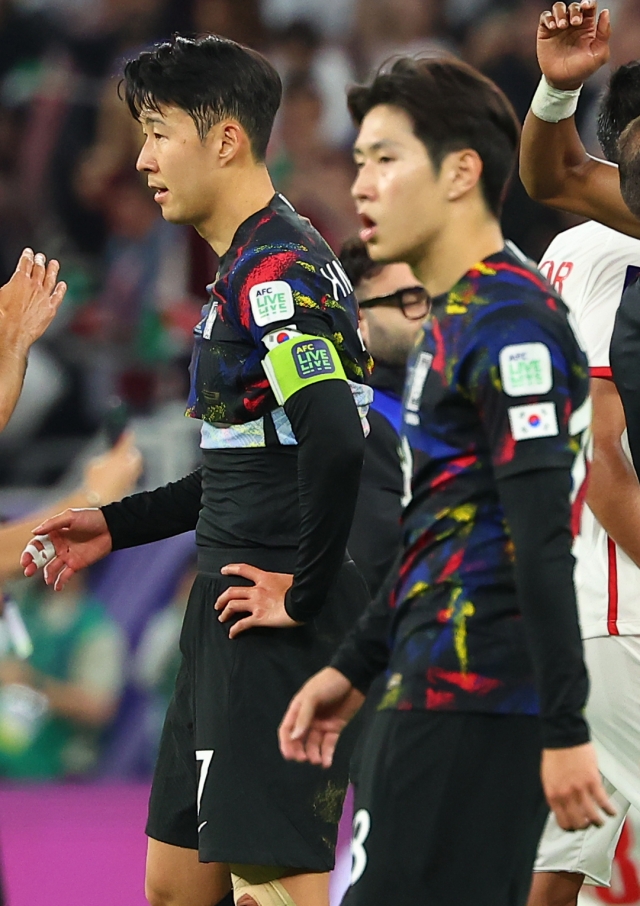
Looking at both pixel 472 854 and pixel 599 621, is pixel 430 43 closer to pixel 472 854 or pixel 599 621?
pixel 599 621

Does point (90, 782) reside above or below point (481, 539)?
below

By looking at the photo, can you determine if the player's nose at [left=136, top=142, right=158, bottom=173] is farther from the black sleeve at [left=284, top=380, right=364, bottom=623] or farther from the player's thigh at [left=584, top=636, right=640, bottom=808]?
the player's thigh at [left=584, top=636, right=640, bottom=808]

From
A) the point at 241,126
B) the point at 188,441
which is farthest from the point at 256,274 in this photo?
the point at 188,441

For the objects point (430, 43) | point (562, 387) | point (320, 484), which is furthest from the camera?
point (430, 43)

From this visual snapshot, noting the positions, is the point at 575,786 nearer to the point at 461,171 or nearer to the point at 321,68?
the point at 461,171

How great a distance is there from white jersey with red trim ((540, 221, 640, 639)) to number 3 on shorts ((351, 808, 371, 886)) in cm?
117

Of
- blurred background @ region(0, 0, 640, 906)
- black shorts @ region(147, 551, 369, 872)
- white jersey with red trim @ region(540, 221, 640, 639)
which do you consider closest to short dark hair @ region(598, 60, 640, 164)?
white jersey with red trim @ region(540, 221, 640, 639)

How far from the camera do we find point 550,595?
1928 millimetres

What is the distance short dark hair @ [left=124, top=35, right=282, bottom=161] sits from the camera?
9.30 feet

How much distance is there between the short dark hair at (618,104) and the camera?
3.25m

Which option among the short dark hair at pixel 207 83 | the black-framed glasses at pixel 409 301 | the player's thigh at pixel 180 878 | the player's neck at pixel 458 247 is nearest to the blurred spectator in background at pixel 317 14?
the black-framed glasses at pixel 409 301

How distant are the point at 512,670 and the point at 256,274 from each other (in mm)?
979

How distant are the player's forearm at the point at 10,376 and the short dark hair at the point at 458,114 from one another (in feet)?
4.54

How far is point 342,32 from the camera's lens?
712 centimetres
